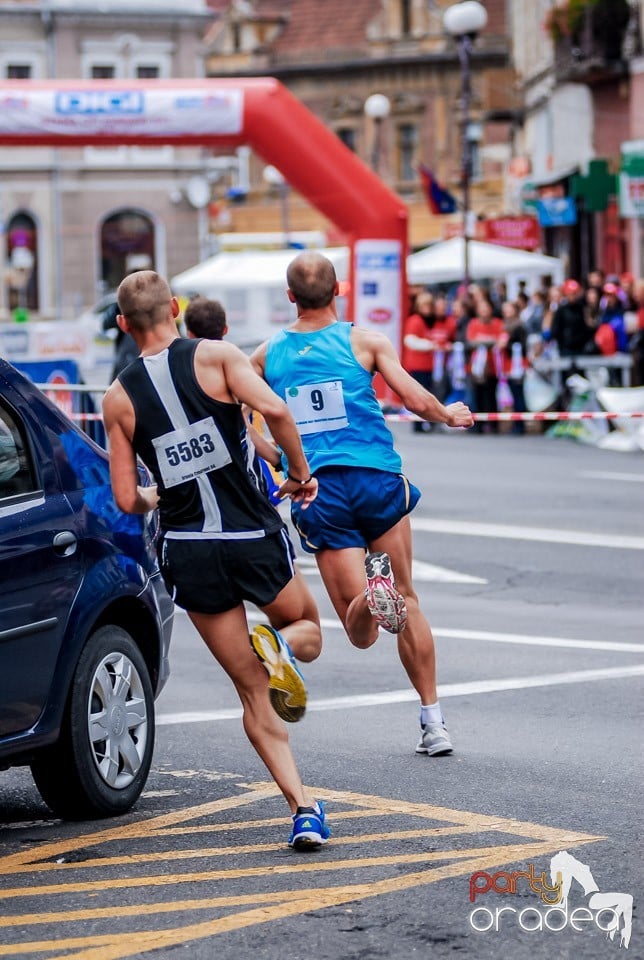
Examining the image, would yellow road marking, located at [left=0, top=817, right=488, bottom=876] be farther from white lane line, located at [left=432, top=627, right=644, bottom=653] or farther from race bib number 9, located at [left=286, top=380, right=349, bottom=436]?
Result: white lane line, located at [left=432, top=627, right=644, bottom=653]

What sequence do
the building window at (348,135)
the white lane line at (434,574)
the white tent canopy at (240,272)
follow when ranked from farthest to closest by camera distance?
the building window at (348,135)
the white tent canopy at (240,272)
the white lane line at (434,574)

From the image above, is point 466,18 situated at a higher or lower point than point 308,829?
higher

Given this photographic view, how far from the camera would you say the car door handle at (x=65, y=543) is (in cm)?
638

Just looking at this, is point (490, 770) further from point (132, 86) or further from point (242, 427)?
point (132, 86)

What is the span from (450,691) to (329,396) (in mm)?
2027

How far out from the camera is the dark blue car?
616cm

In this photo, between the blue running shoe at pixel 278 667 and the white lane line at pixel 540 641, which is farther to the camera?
the white lane line at pixel 540 641

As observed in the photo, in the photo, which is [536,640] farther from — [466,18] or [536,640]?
[466,18]

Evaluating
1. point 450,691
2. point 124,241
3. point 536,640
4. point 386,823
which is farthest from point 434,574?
point 124,241

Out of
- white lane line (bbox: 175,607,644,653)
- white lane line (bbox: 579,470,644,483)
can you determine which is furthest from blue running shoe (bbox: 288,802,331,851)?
white lane line (bbox: 579,470,644,483)

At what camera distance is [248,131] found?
2345 cm

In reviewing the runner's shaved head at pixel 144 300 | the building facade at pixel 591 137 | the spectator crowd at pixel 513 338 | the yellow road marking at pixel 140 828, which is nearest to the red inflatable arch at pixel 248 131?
the spectator crowd at pixel 513 338

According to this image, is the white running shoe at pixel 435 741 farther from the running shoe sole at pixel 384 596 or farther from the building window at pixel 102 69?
the building window at pixel 102 69

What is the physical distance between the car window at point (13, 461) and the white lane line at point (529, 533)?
8.25 meters
